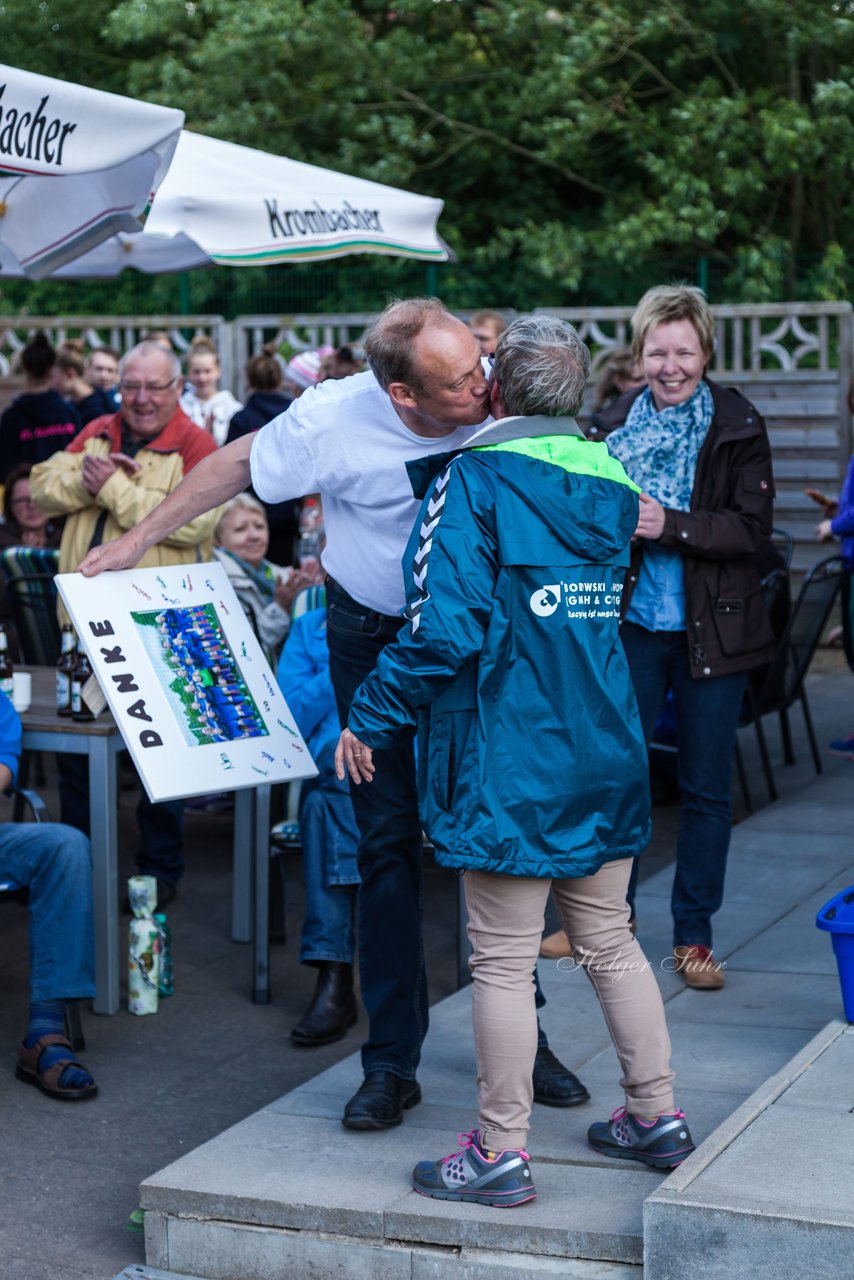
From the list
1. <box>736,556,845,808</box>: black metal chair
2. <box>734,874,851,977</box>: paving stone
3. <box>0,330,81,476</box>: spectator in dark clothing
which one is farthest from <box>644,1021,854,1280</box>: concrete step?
<box>0,330,81,476</box>: spectator in dark clothing

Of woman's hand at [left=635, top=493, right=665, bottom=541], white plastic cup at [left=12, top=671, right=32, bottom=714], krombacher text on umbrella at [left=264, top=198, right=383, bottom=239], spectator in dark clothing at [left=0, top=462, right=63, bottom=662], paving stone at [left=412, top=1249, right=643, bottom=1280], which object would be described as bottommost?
paving stone at [left=412, top=1249, right=643, bottom=1280]

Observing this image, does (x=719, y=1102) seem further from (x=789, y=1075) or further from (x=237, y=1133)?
(x=237, y=1133)

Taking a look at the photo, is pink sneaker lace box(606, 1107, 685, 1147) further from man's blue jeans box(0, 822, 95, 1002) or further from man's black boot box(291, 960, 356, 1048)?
man's blue jeans box(0, 822, 95, 1002)

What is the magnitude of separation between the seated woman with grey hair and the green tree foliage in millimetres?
8009

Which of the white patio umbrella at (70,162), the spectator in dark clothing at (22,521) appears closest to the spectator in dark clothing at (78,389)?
the spectator in dark clothing at (22,521)

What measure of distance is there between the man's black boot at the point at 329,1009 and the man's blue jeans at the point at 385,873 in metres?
0.89

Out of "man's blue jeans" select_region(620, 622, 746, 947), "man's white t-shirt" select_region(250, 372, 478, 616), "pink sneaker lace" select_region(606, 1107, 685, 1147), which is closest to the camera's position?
"pink sneaker lace" select_region(606, 1107, 685, 1147)

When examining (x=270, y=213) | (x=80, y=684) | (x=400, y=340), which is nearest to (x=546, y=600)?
(x=400, y=340)

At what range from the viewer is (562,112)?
52.4 feet

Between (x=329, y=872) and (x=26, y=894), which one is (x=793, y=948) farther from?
(x=26, y=894)

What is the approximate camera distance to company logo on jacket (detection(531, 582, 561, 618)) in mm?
3277

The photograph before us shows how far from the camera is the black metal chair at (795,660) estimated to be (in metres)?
7.14

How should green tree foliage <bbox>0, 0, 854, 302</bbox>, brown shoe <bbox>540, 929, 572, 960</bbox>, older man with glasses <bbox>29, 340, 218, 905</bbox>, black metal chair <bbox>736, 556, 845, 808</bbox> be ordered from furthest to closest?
green tree foliage <bbox>0, 0, 854, 302</bbox>, black metal chair <bbox>736, 556, 845, 808</bbox>, older man with glasses <bbox>29, 340, 218, 905</bbox>, brown shoe <bbox>540, 929, 572, 960</bbox>

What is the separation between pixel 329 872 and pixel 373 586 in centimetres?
141
